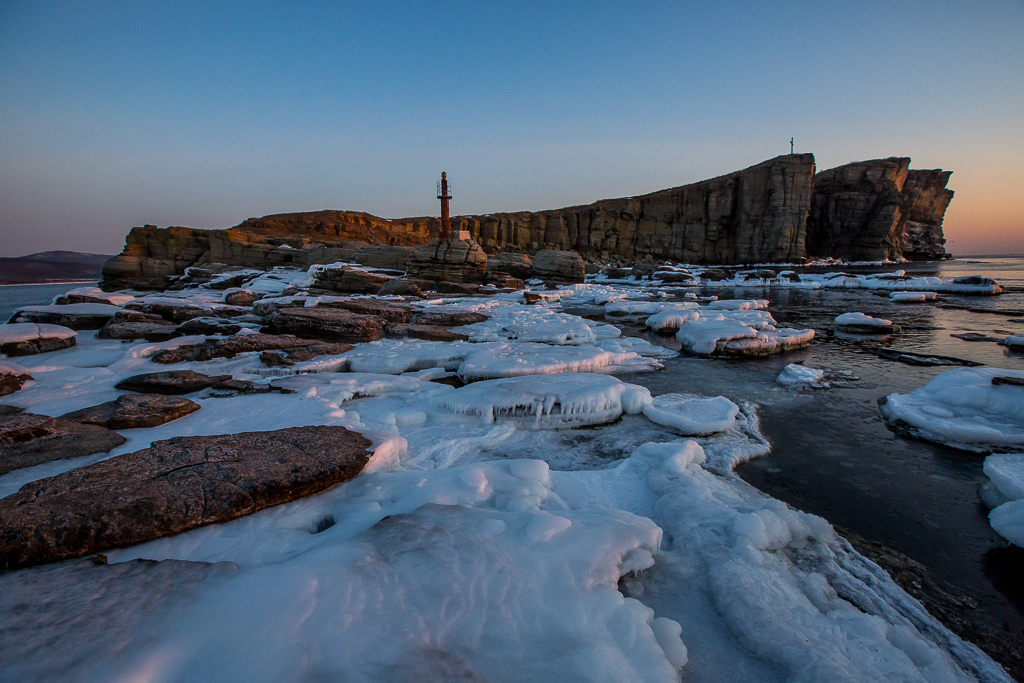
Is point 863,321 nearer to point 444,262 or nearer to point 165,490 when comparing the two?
point 165,490

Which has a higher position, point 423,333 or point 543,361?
point 423,333

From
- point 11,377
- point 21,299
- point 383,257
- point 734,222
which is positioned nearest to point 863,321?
point 11,377

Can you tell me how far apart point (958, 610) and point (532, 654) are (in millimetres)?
2437

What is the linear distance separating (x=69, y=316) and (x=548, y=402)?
10.1 metres

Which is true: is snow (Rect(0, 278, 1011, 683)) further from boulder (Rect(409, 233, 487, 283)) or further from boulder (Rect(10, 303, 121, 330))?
boulder (Rect(409, 233, 487, 283))

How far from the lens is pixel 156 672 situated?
4.56 feet

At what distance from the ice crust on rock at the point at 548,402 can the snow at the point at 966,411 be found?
9.56 ft

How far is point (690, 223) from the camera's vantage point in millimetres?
53344

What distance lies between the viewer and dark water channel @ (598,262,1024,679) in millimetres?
2393

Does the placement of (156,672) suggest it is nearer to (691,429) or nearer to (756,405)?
(691,429)

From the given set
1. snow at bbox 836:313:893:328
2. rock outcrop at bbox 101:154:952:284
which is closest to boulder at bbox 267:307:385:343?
snow at bbox 836:313:893:328

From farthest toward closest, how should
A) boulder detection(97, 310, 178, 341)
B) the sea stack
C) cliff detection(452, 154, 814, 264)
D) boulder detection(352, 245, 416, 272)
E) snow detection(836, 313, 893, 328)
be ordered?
1. cliff detection(452, 154, 814, 264)
2. boulder detection(352, 245, 416, 272)
3. the sea stack
4. snow detection(836, 313, 893, 328)
5. boulder detection(97, 310, 178, 341)

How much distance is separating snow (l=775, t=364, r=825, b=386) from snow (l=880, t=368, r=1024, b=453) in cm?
124

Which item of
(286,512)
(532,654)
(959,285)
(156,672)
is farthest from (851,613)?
(959,285)
